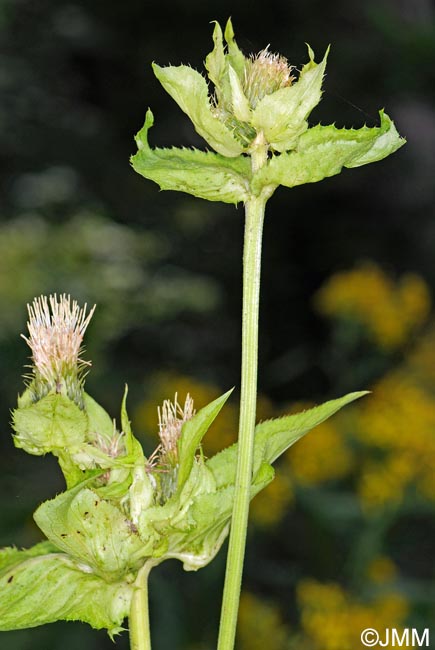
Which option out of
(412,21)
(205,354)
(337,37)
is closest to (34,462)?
(205,354)

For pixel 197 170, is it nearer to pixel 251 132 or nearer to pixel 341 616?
pixel 251 132

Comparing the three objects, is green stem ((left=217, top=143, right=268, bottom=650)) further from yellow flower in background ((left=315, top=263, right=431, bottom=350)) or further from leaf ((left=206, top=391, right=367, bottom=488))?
yellow flower in background ((left=315, top=263, right=431, bottom=350))

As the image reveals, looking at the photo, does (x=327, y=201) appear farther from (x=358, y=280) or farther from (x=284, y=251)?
(x=358, y=280)

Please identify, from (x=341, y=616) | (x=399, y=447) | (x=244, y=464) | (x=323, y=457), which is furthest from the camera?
(x=323, y=457)

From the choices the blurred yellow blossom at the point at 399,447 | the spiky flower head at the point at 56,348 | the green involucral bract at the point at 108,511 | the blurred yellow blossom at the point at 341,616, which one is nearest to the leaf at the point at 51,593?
the green involucral bract at the point at 108,511

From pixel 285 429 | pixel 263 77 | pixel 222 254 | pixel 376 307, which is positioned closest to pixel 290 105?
pixel 263 77

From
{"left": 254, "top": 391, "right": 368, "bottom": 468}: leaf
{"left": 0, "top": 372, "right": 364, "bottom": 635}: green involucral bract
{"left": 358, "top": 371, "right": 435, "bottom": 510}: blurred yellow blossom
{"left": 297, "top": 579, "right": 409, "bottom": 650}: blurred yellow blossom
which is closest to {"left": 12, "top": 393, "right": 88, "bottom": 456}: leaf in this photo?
{"left": 0, "top": 372, "right": 364, "bottom": 635}: green involucral bract

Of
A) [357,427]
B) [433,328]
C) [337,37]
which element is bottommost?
[357,427]
